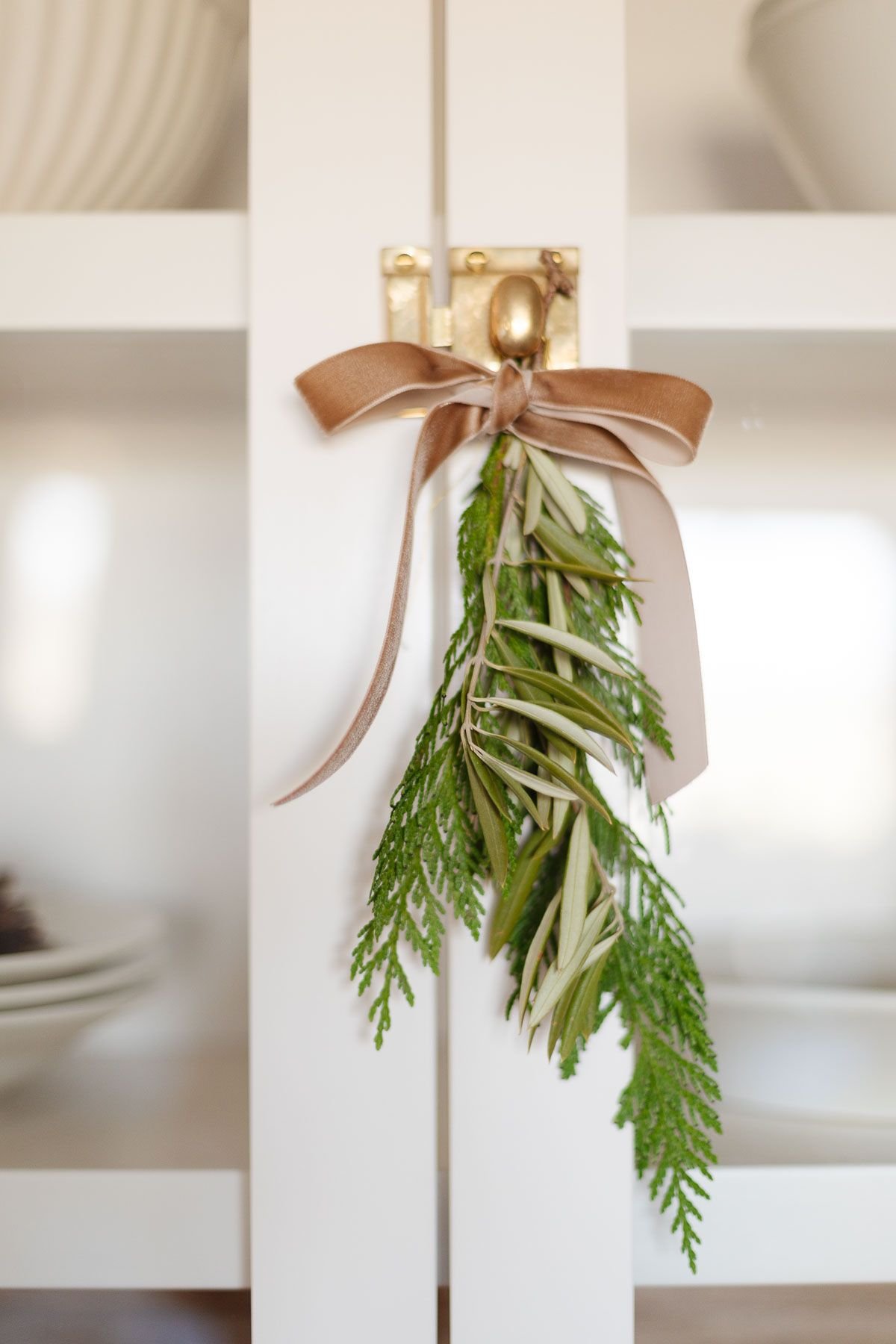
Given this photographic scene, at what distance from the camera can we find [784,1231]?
0.36 metres

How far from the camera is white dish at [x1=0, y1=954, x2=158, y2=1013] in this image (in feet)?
1.26

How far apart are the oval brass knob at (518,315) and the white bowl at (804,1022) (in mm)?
251

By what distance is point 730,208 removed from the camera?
1.35 feet

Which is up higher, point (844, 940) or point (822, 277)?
point (822, 277)

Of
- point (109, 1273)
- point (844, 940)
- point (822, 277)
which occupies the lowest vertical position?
point (109, 1273)

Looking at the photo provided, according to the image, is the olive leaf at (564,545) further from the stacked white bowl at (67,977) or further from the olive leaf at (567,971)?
the stacked white bowl at (67,977)

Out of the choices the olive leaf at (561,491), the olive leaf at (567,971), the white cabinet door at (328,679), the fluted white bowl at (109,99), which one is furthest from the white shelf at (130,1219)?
the fluted white bowl at (109,99)

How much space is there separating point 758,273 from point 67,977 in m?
0.39

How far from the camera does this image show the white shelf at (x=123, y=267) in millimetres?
365

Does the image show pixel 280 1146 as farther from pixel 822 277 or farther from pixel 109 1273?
pixel 822 277

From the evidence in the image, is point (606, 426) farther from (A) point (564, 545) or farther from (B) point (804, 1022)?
(B) point (804, 1022)

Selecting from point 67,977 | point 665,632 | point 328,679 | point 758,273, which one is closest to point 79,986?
point 67,977

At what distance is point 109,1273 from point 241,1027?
0.33ft

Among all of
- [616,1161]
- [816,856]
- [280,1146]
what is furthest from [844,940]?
[280,1146]
